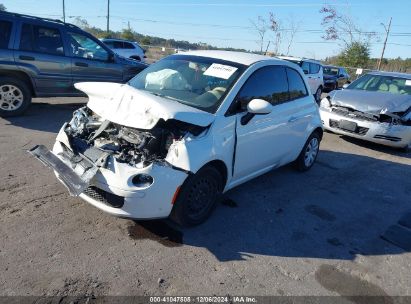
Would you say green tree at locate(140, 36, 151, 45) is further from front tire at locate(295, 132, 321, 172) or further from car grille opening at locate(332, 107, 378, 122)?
front tire at locate(295, 132, 321, 172)

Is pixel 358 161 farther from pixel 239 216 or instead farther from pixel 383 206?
pixel 239 216

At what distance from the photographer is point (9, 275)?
296 cm

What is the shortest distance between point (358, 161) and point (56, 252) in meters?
5.91

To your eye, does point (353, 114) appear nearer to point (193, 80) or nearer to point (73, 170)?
point (193, 80)

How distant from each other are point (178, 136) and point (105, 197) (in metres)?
0.92

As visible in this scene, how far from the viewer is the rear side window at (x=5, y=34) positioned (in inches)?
281

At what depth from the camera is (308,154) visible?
6.10 meters

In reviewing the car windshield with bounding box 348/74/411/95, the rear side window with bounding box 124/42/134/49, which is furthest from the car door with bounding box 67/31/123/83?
the rear side window with bounding box 124/42/134/49

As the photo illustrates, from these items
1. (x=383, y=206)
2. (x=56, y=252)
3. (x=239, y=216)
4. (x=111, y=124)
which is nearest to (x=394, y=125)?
(x=383, y=206)

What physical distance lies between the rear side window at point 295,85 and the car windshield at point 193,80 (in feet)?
3.84

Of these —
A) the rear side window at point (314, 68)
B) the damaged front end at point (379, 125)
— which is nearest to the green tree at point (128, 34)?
the rear side window at point (314, 68)

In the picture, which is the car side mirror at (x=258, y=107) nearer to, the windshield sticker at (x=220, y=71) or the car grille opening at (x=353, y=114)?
the windshield sticker at (x=220, y=71)

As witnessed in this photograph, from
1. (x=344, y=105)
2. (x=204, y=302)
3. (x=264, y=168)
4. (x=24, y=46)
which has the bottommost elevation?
(x=204, y=302)

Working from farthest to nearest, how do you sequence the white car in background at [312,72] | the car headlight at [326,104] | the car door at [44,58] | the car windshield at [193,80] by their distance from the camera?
the white car in background at [312,72]
the car headlight at [326,104]
the car door at [44,58]
the car windshield at [193,80]
